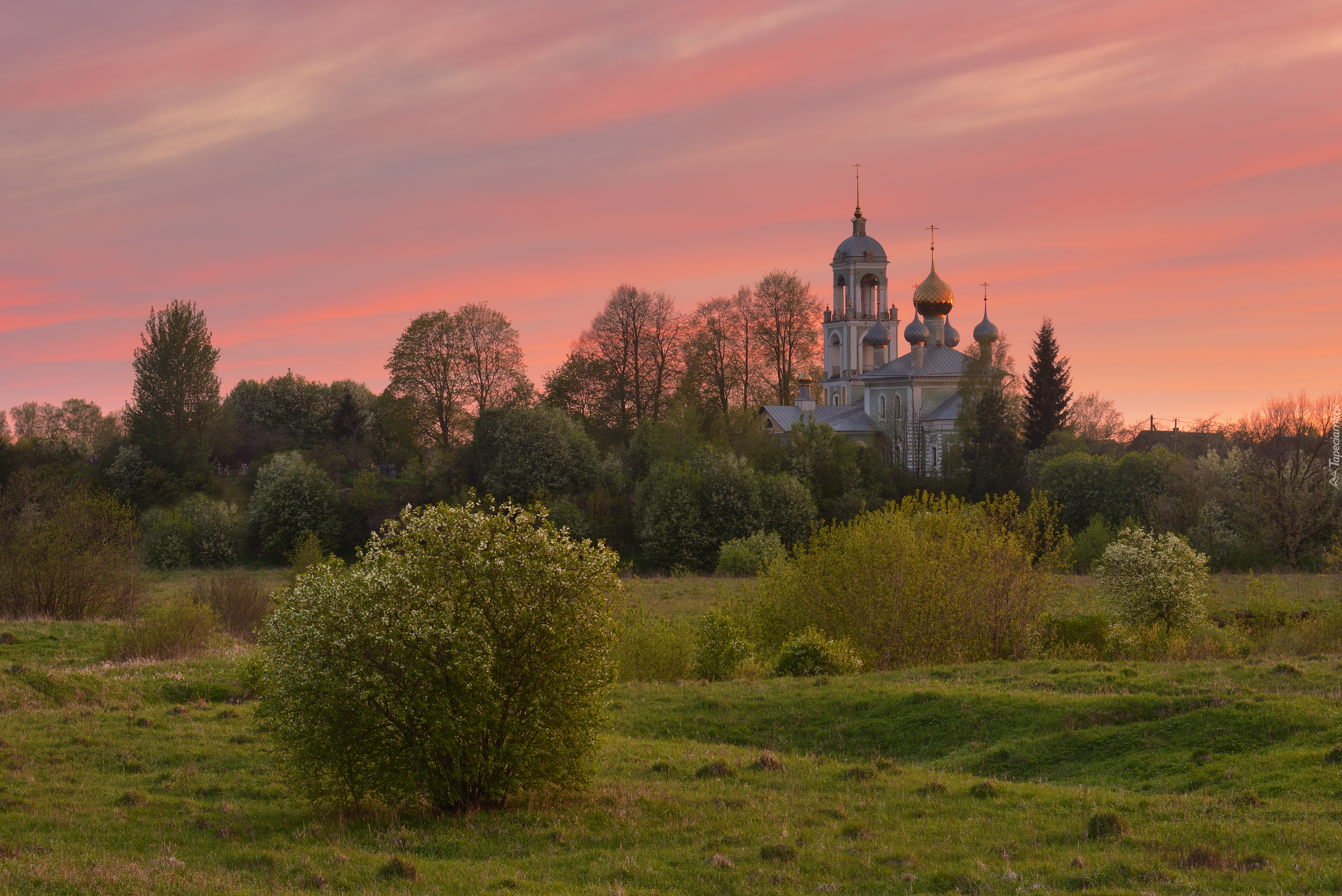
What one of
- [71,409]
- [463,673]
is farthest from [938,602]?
[71,409]

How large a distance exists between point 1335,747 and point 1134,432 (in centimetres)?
9284

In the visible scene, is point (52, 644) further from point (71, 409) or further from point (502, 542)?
point (71, 409)

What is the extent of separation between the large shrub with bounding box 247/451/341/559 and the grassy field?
4254 cm

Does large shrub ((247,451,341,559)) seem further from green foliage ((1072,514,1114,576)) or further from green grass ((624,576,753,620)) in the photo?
green foliage ((1072,514,1114,576))

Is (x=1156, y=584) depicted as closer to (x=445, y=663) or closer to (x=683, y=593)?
(x=683, y=593)

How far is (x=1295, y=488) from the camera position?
52.8 meters

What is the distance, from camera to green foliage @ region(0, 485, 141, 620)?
111 ft

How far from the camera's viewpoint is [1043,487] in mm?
61688

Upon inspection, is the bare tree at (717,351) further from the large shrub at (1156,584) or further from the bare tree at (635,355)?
the large shrub at (1156,584)

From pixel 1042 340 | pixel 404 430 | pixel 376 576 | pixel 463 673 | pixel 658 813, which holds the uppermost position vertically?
pixel 1042 340

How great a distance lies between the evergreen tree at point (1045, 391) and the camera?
71625 millimetres

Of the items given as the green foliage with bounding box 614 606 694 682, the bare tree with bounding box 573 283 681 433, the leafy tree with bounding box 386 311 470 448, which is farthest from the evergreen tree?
the green foliage with bounding box 614 606 694 682

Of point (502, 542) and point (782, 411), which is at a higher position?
point (782, 411)

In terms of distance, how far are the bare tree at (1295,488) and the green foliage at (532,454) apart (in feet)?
120
